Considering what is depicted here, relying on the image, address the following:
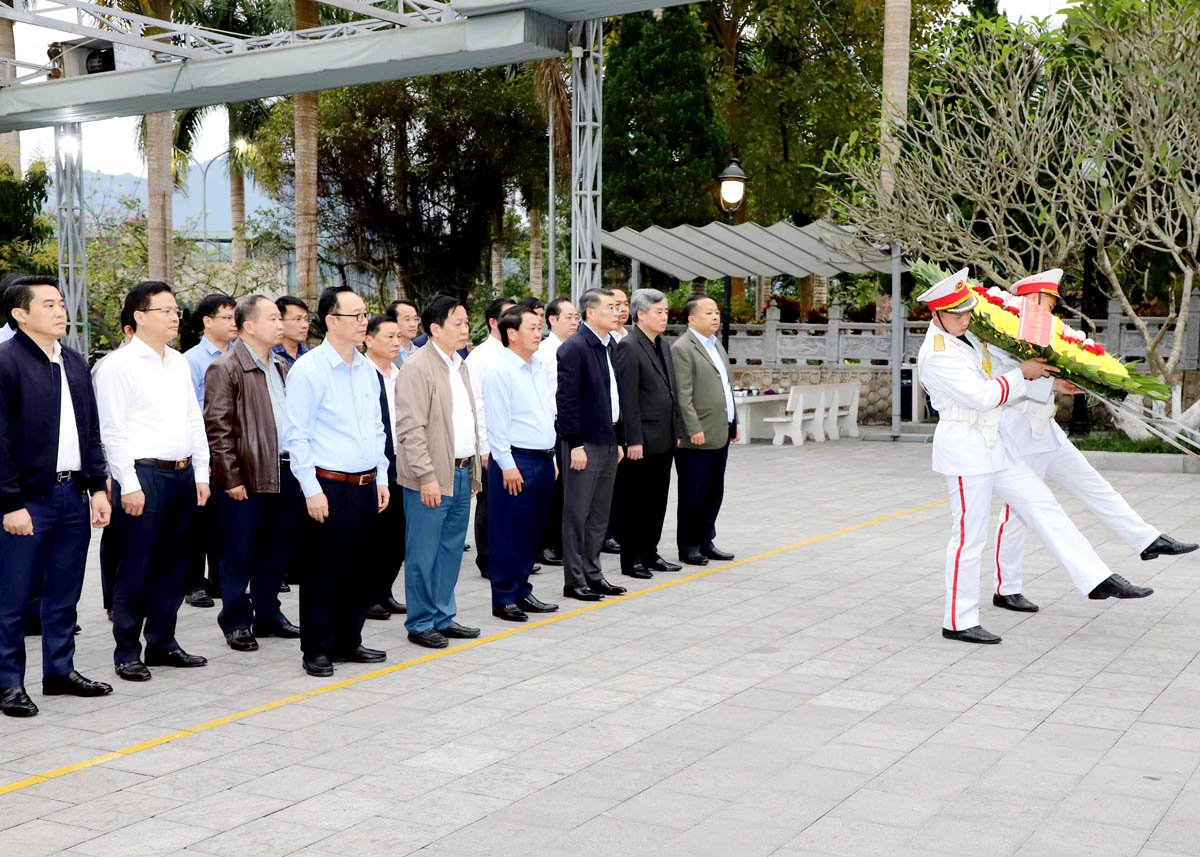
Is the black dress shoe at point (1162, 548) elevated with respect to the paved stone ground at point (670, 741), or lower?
elevated

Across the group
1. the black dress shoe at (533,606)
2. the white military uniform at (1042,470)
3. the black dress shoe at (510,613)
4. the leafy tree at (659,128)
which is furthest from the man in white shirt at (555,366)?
the leafy tree at (659,128)

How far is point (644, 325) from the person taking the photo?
8.81 m

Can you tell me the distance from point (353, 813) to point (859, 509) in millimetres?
8375

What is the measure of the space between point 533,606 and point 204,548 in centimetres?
192

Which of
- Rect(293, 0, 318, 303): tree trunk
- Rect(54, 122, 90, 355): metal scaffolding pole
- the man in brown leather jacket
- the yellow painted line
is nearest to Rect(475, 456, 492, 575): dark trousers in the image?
the yellow painted line

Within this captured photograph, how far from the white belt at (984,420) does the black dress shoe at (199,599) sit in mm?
4382

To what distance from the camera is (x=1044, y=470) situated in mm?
7551

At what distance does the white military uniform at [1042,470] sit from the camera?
23.9ft

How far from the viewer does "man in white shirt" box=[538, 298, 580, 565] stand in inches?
334

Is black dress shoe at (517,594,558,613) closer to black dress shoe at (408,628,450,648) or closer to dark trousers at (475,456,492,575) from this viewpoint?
black dress shoe at (408,628,450,648)

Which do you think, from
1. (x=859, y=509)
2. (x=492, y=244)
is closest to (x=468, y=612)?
(x=859, y=509)

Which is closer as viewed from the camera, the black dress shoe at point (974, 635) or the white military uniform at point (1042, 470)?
the black dress shoe at point (974, 635)

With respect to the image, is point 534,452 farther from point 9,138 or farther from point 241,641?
point 9,138

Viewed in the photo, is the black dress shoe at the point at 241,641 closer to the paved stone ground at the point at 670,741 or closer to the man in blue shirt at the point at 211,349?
the paved stone ground at the point at 670,741
